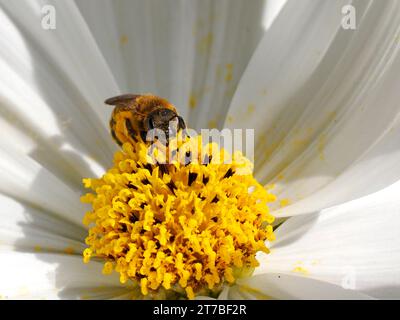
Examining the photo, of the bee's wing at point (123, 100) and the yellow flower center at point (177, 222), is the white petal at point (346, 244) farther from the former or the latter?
the bee's wing at point (123, 100)

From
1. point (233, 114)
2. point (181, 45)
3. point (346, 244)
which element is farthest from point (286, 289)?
point (181, 45)

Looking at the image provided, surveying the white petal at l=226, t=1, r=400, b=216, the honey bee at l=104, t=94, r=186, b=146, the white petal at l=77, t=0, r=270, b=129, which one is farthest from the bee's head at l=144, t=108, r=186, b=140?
the white petal at l=77, t=0, r=270, b=129

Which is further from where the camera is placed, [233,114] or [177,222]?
[233,114]

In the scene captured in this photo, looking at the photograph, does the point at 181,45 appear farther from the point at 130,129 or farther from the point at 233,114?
the point at 130,129

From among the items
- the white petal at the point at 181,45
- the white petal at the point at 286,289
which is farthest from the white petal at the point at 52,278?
the white petal at the point at 181,45
